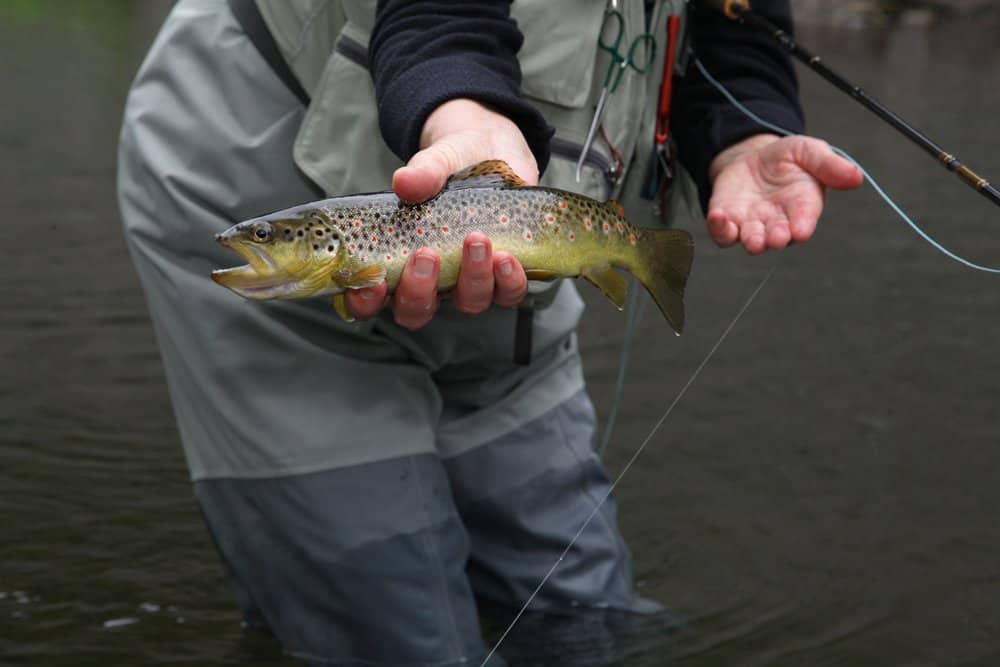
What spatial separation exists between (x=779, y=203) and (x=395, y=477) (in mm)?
Result: 916

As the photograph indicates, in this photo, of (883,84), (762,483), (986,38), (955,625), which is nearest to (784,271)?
(762,483)

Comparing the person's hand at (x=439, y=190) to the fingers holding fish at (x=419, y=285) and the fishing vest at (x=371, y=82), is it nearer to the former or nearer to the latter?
the fingers holding fish at (x=419, y=285)

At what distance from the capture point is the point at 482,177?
197 centimetres

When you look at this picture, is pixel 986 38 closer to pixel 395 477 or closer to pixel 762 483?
pixel 762 483

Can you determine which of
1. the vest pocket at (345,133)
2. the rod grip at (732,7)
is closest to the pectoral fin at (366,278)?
the vest pocket at (345,133)

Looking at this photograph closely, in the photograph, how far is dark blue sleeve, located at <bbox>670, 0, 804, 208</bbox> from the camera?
286 cm

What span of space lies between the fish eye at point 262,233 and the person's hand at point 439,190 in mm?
162

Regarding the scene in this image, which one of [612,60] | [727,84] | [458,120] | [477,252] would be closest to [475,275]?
[477,252]

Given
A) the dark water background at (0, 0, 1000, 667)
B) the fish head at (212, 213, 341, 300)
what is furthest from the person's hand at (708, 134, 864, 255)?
the dark water background at (0, 0, 1000, 667)

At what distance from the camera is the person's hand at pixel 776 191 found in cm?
249

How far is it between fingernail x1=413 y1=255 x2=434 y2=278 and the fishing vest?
1.74 ft

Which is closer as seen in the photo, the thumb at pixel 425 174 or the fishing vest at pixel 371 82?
the thumb at pixel 425 174

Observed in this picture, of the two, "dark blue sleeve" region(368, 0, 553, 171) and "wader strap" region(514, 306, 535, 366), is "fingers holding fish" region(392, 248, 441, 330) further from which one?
"wader strap" region(514, 306, 535, 366)

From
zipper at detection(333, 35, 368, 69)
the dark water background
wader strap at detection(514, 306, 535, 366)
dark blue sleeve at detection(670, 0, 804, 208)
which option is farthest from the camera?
the dark water background
